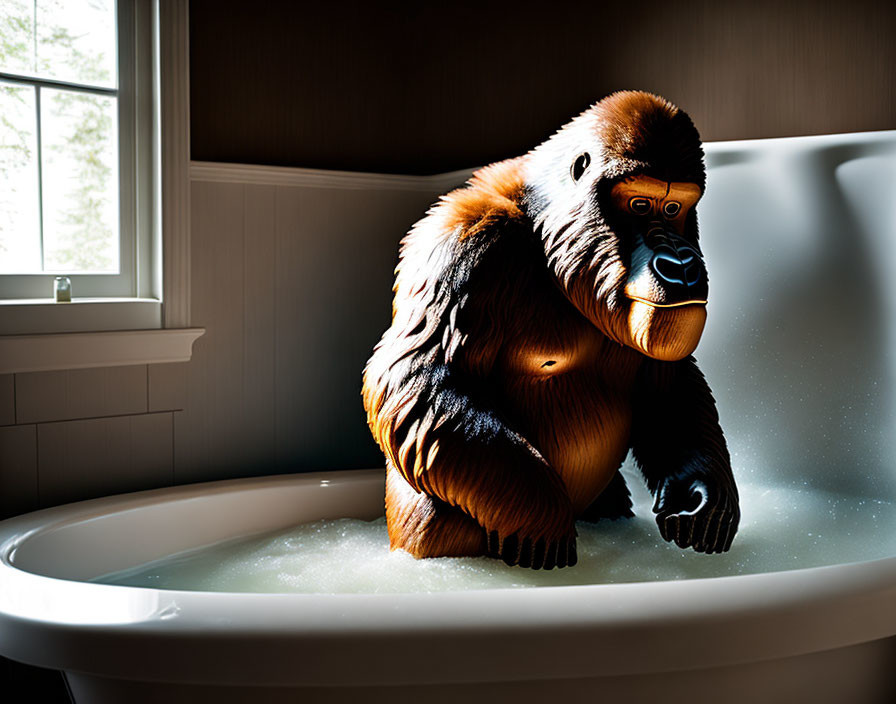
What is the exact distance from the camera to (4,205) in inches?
64.6

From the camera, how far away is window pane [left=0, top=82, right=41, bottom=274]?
1641 mm

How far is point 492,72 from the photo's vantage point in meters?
1.98

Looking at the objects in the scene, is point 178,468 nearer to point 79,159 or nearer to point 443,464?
point 79,159

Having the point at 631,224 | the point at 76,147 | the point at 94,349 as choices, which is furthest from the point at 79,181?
the point at 631,224

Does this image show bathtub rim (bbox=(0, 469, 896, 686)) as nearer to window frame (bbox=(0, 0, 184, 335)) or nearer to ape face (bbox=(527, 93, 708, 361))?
ape face (bbox=(527, 93, 708, 361))

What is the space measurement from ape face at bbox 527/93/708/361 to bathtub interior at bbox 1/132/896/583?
14.2 inches

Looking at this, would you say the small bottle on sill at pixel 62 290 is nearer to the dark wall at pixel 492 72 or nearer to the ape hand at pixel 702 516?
the dark wall at pixel 492 72

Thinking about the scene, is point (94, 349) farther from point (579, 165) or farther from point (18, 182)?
point (579, 165)

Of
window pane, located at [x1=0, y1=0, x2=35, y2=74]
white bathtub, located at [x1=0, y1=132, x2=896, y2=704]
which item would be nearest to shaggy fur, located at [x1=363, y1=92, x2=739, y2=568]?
white bathtub, located at [x1=0, y1=132, x2=896, y2=704]

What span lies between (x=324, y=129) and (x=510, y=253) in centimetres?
96

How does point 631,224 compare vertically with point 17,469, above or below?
above

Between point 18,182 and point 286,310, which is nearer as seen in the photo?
point 18,182

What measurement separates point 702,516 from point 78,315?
1110mm

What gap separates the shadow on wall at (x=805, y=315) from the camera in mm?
1394
